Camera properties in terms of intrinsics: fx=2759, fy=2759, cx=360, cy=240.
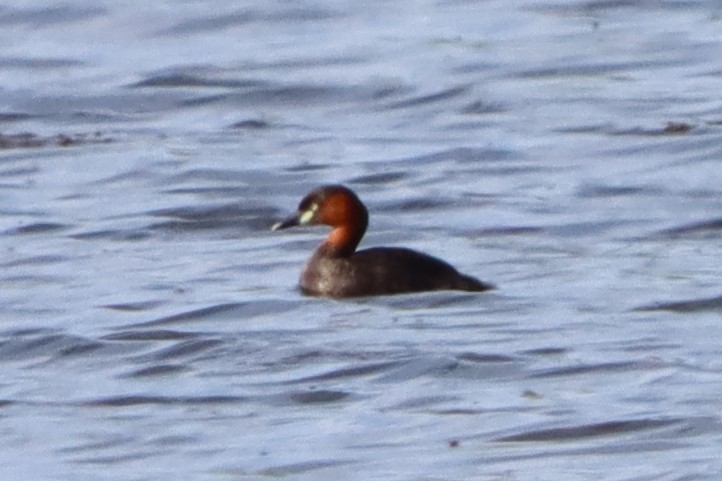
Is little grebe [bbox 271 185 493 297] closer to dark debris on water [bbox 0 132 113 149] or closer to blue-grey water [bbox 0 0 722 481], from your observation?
blue-grey water [bbox 0 0 722 481]

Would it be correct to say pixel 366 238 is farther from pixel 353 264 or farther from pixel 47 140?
pixel 47 140

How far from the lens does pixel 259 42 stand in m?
24.0

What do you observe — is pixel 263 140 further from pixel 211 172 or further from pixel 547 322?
pixel 547 322

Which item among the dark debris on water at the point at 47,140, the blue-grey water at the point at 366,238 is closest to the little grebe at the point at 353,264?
the blue-grey water at the point at 366,238

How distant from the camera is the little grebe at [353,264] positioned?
12.8 m

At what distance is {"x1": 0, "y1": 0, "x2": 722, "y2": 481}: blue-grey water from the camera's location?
9656 millimetres

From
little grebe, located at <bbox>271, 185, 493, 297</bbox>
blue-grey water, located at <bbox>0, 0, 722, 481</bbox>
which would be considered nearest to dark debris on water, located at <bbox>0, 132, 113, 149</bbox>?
blue-grey water, located at <bbox>0, 0, 722, 481</bbox>

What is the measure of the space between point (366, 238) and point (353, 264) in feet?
6.76

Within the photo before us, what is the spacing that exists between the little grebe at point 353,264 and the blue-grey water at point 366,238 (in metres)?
0.10

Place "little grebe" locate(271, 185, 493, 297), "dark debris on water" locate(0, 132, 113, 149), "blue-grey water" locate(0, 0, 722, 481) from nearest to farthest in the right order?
"blue-grey water" locate(0, 0, 722, 481), "little grebe" locate(271, 185, 493, 297), "dark debris on water" locate(0, 132, 113, 149)

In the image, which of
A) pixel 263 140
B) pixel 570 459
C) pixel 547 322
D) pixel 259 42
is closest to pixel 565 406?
pixel 570 459

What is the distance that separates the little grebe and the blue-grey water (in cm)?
10

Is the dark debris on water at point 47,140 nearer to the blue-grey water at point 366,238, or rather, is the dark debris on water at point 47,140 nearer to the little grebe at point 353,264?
the blue-grey water at point 366,238

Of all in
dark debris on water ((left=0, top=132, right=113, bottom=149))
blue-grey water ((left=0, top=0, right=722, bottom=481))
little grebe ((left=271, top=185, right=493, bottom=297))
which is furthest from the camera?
dark debris on water ((left=0, top=132, right=113, bottom=149))
